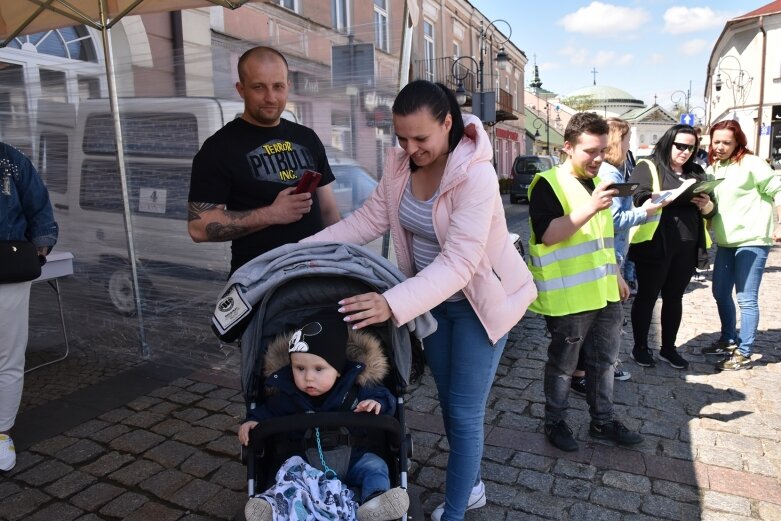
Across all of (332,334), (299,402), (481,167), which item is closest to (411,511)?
(299,402)

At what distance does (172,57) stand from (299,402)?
12.4 ft

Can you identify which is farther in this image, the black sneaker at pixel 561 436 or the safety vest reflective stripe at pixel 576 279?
the black sneaker at pixel 561 436

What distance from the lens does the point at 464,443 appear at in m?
2.45

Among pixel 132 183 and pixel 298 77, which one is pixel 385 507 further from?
pixel 132 183

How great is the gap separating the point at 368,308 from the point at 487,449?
182 centimetres

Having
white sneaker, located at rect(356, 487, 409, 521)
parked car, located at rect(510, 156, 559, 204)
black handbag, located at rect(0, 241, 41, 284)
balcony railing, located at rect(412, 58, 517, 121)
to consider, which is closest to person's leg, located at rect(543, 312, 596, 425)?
white sneaker, located at rect(356, 487, 409, 521)

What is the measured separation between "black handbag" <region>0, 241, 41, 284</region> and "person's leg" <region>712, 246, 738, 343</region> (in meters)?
4.82

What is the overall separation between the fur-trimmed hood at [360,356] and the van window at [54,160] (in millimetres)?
3946

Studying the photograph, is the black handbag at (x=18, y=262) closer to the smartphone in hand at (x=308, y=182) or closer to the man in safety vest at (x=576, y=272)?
the smartphone in hand at (x=308, y=182)

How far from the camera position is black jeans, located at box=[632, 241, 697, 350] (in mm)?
4402

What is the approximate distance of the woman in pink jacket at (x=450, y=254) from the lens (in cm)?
207

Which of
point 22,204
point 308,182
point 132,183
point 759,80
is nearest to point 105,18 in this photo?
point 132,183

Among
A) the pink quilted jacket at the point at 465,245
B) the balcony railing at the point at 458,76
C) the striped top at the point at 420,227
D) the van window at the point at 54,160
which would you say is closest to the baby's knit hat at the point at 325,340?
the pink quilted jacket at the point at 465,245

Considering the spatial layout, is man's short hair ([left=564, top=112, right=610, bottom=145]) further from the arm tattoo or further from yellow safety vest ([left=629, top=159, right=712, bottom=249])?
the arm tattoo
